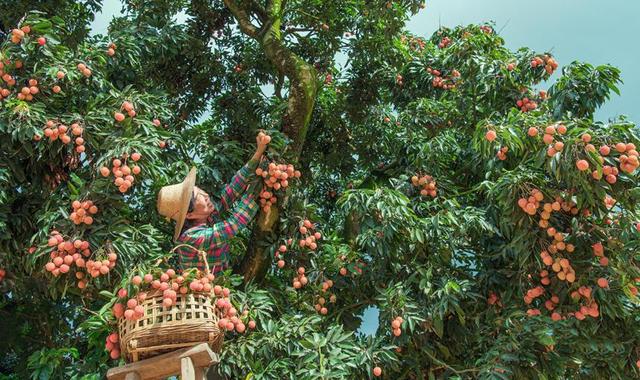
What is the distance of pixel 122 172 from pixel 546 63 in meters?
3.29

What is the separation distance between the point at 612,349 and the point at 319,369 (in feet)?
5.53

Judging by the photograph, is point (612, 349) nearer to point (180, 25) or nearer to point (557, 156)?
point (557, 156)

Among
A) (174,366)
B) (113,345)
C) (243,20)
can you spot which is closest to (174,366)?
(174,366)

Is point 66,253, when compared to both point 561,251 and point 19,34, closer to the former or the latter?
point 19,34

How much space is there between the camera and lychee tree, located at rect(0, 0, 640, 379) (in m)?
3.97

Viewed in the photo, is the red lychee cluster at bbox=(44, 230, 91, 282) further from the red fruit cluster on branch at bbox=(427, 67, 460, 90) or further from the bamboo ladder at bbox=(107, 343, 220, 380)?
the red fruit cluster on branch at bbox=(427, 67, 460, 90)

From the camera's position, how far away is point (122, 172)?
4.00 metres

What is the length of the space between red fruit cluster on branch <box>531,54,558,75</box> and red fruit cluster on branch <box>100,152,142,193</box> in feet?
10.2

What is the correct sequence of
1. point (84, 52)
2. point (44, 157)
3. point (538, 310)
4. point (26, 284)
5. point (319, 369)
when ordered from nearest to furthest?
1. point (319, 369)
2. point (538, 310)
3. point (44, 157)
4. point (84, 52)
5. point (26, 284)

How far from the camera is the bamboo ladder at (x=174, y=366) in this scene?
2951 millimetres

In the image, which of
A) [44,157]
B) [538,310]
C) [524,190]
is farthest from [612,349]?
[44,157]

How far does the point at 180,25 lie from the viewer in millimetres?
6184

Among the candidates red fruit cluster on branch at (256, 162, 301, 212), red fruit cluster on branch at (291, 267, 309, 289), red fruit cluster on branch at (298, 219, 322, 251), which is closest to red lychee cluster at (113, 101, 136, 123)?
red fruit cluster on branch at (256, 162, 301, 212)

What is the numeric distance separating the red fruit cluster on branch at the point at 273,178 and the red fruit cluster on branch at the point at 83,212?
104 centimetres
